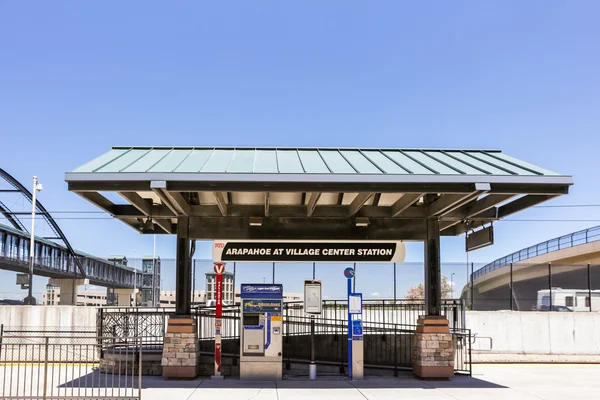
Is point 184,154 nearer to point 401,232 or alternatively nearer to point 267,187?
point 267,187

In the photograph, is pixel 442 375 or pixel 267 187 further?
pixel 442 375

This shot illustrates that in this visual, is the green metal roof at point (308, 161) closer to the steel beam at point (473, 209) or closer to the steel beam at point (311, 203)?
the steel beam at point (311, 203)

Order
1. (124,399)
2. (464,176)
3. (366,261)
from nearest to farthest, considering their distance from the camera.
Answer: (124,399) < (464,176) < (366,261)

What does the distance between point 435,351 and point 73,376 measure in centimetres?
832

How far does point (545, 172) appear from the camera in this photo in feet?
41.7

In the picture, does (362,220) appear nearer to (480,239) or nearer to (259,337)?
(480,239)

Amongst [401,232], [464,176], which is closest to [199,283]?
[401,232]

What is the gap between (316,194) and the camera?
13.3 m

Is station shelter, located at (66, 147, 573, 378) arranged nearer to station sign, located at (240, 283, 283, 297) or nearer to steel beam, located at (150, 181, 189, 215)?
steel beam, located at (150, 181, 189, 215)

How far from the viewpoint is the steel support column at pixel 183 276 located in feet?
47.7

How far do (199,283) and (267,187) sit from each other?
38.4ft

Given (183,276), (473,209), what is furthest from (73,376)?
(473,209)

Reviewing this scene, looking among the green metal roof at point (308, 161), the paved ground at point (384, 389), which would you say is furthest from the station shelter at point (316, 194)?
the paved ground at point (384, 389)

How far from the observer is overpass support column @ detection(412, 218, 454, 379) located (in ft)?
47.8
